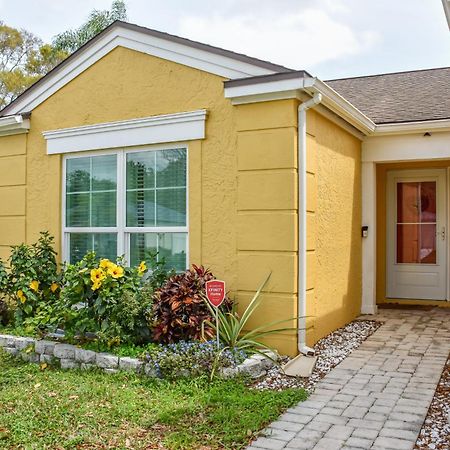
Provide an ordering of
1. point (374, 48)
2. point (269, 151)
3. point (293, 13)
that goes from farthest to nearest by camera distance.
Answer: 1. point (374, 48)
2. point (293, 13)
3. point (269, 151)

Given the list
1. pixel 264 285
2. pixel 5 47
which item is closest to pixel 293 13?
pixel 264 285

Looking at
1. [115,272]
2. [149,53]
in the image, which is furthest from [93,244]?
[149,53]

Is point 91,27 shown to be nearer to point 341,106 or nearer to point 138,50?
point 138,50

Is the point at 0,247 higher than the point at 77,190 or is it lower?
lower

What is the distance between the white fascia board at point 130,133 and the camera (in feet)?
22.0

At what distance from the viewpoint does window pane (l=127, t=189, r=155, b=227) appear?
23.4ft

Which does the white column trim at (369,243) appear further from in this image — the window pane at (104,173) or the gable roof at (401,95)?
the window pane at (104,173)

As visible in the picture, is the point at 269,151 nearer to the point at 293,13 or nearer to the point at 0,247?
the point at 0,247

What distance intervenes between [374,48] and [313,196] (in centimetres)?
1572

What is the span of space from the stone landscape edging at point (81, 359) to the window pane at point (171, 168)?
7.62ft

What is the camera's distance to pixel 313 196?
6523 millimetres

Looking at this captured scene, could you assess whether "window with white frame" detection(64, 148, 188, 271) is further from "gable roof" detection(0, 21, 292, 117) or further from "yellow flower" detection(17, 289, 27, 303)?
"gable roof" detection(0, 21, 292, 117)

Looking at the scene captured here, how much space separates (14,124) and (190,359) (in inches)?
200

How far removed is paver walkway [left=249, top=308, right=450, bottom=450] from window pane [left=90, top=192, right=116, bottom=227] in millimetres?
3682
